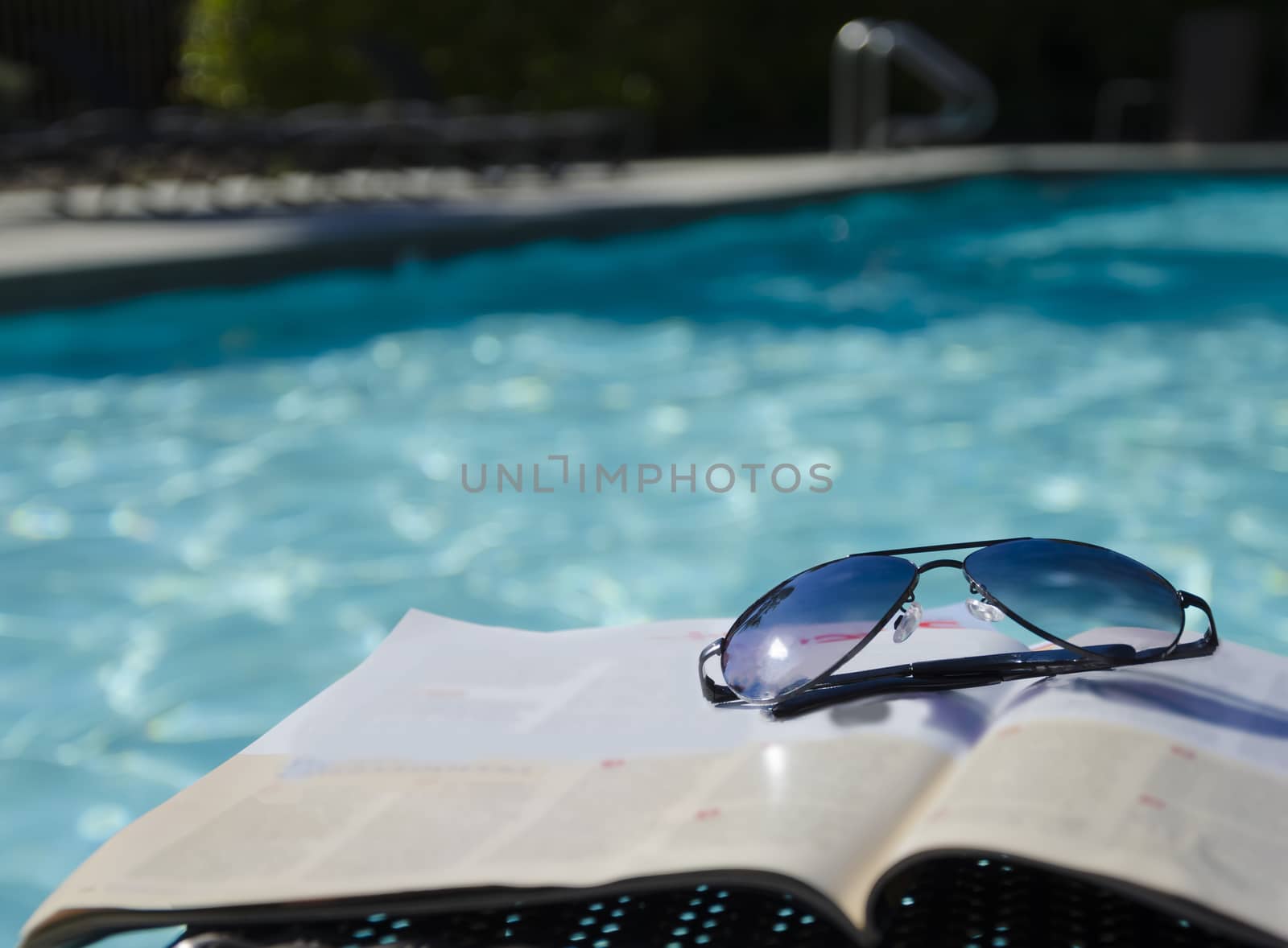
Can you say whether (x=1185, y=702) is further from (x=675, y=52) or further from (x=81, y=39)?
(x=675, y=52)

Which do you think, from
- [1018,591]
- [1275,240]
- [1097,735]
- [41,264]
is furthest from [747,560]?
[1275,240]

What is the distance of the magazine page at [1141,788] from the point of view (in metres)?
0.78

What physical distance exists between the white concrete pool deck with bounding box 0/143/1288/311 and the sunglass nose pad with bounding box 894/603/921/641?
13.6ft

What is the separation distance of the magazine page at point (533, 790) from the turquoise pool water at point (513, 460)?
2.02 feet

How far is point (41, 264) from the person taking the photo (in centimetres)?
462

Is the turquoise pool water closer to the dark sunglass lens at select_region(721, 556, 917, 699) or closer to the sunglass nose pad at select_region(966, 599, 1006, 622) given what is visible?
the dark sunglass lens at select_region(721, 556, 917, 699)

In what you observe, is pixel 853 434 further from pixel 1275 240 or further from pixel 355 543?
pixel 1275 240

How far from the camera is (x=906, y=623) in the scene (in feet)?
3.61

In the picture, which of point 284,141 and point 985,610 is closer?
point 985,610

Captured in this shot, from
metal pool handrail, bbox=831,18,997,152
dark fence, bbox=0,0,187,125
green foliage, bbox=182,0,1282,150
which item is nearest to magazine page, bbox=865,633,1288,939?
metal pool handrail, bbox=831,18,997,152

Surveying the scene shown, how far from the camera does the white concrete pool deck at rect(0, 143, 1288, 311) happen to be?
4.86 meters

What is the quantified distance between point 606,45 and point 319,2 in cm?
245

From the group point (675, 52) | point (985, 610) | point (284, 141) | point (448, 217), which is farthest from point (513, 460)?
point (675, 52)

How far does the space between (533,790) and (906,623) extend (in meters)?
0.34
